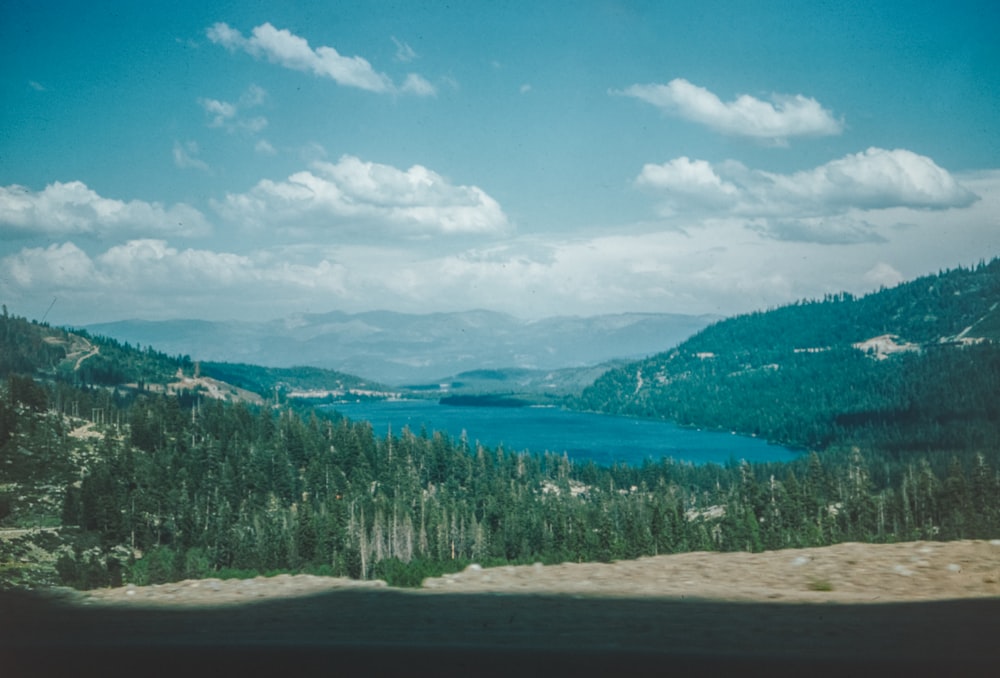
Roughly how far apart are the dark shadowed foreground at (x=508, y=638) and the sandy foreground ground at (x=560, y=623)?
0.03 metres

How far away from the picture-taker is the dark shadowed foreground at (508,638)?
23.2 feet

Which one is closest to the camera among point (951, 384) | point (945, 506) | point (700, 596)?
point (700, 596)

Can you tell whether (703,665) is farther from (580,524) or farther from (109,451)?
(109,451)

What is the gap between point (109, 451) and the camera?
73.0 meters

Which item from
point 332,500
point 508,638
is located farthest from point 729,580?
point 332,500

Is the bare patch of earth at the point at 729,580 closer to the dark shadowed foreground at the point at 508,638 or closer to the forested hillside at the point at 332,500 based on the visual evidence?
the dark shadowed foreground at the point at 508,638

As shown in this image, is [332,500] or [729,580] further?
[332,500]

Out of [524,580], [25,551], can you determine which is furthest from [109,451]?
[524,580]

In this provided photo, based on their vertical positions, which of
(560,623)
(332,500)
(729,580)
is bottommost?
(332,500)

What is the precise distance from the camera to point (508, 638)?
800 centimetres

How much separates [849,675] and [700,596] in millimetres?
3225

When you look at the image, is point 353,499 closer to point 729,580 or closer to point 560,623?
point 729,580

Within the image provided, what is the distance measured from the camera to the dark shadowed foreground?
23.2 feet

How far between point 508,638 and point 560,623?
0.82m
